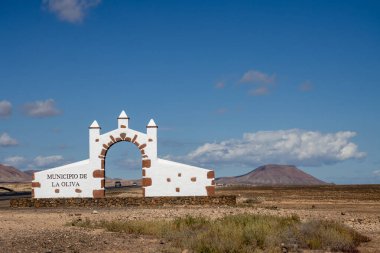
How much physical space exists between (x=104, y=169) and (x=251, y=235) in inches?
753

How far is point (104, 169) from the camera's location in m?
34.3

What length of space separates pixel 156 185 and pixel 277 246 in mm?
18765

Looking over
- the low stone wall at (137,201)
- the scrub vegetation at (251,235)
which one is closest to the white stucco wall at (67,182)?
the low stone wall at (137,201)

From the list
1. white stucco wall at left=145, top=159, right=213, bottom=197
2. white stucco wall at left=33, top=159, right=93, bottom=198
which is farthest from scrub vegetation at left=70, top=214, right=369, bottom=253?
white stucco wall at left=33, top=159, right=93, bottom=198

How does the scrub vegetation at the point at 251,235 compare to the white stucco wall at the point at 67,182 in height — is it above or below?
below

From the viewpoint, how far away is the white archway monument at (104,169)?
3366cm

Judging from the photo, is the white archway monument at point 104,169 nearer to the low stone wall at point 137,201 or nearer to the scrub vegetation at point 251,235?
the low stone wall at point 137,201

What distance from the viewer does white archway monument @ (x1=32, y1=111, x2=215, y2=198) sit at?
33.7 metres

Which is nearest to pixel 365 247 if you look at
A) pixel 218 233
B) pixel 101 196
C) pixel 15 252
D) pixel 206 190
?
pixel 218 233

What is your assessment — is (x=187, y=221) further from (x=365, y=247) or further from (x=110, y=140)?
(x=110, y=140)

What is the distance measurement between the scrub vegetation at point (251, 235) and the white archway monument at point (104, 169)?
13816mm

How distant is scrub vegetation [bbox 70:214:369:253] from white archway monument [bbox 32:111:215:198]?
13.8 metres

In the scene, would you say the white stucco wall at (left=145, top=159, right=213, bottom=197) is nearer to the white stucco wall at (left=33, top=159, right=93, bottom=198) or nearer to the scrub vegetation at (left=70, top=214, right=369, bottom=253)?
the white stucco wall at (left=33, top=159, right=93, bottom=198)

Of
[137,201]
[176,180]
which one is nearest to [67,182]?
[137,201]
